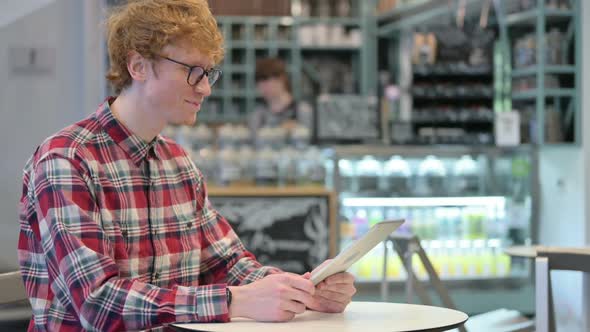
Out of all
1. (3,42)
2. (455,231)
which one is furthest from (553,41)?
(3,42)

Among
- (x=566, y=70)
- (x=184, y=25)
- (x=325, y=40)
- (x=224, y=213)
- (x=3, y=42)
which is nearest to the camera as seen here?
(x=184, y=25)

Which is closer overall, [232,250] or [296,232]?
[232,250]

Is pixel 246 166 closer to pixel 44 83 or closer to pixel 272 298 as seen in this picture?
pixel 44 83

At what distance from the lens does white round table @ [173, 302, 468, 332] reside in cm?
183

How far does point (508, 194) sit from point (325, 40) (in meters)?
4.20

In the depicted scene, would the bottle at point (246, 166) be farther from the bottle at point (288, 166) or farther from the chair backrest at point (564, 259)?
the chair backrest at point (564, 259)

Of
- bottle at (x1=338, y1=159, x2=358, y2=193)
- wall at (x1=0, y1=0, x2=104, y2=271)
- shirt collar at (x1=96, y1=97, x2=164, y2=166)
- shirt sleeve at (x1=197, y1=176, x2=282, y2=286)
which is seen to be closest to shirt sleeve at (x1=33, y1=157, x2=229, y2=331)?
shirt collar at (x1=96, y1=97, x2=164, y2=166)

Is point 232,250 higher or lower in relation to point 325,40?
lower

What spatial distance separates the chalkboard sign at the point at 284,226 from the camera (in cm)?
565

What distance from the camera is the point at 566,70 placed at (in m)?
6.90

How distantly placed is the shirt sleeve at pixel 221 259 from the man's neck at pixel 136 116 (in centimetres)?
31

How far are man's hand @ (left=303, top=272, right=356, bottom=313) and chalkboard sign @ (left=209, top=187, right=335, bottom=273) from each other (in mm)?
3532

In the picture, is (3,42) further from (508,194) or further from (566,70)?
(566,70)

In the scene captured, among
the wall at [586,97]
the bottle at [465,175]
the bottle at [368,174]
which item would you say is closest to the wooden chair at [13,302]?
the bottle at [368,174]
